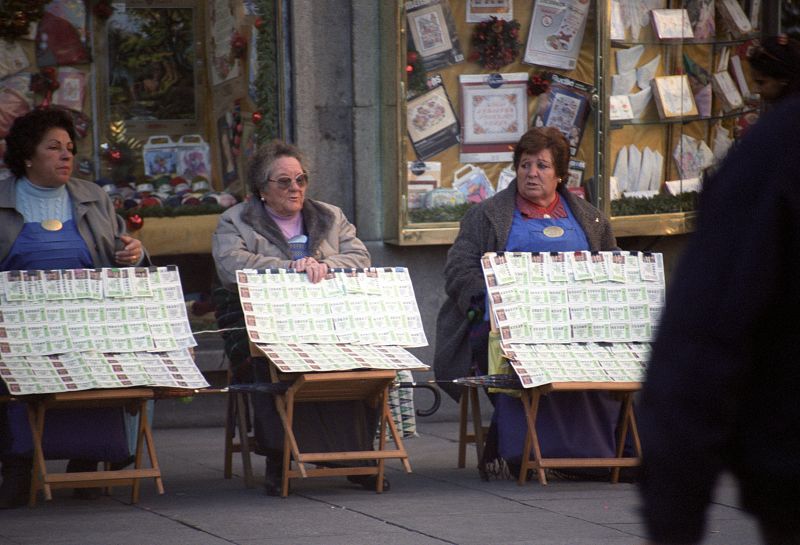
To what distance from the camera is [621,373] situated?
20.6 ft

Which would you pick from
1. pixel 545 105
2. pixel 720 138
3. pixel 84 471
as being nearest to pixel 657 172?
pixel 720 138

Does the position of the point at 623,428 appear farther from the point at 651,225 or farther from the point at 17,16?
the point at 17,16

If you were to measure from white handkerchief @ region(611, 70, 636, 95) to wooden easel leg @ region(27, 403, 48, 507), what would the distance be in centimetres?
433

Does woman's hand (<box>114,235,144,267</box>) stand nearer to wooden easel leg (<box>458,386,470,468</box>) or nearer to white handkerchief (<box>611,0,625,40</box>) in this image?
wooden easel leg (<box>458,386,470,468</box>)

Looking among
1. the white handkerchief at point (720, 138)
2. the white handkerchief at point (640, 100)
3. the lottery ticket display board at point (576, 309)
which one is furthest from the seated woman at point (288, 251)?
the white handkerchief at point (720, 138)

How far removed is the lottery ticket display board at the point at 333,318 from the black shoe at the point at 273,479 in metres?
0.57

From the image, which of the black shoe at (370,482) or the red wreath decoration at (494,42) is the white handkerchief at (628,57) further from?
the black shoe at (370,482)

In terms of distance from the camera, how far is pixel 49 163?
6219mm

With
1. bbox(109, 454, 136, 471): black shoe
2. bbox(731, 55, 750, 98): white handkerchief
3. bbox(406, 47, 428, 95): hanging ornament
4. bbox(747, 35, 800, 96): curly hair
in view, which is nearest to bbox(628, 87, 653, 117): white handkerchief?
bbox(731, 55, 750, 98): white handkerchief

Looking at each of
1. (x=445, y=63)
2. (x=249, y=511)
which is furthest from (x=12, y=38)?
(x=249, y=511)

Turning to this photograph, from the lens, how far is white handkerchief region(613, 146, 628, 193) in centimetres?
870

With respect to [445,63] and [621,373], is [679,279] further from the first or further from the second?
[445,63]

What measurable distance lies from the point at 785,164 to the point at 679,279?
8.0 inches

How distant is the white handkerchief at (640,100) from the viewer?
876cm
